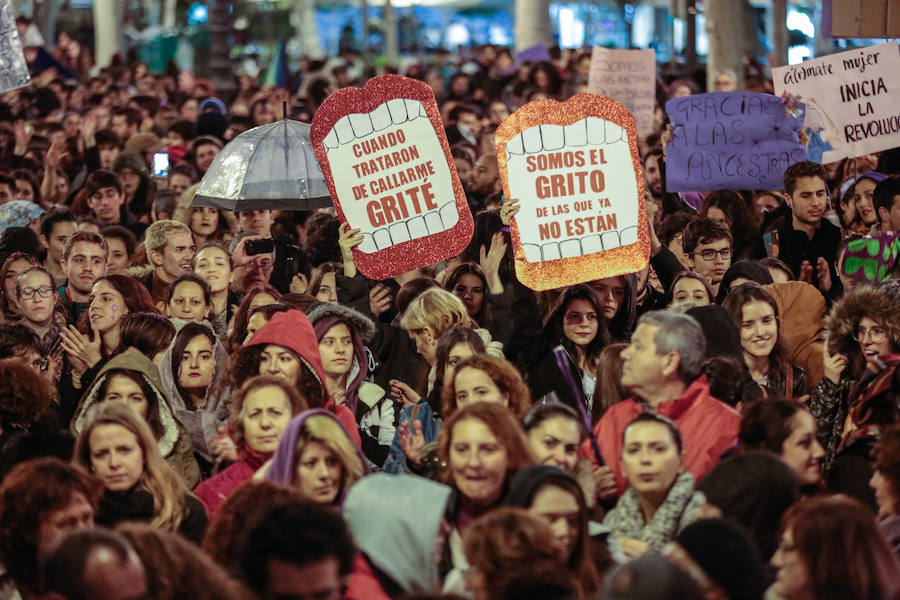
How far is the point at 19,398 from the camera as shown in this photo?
6516 millimetres

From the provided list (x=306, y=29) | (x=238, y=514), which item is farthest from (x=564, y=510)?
(x=306, y=29)

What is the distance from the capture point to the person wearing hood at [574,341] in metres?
7.79

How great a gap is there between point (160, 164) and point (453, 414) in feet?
27.8

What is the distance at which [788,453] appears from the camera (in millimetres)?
5824

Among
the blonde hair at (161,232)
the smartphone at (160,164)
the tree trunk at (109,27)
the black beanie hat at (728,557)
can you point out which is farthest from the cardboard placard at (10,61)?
the tree trunk at (109,27)

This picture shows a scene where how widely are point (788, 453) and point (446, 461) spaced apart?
1.20 m

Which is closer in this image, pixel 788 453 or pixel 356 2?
pixel 788 453

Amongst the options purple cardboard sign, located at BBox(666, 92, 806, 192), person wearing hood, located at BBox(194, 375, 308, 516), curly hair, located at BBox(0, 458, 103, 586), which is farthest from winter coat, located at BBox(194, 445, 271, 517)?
purple cardboard sign, located at BBox(666, 92, 806, 192)

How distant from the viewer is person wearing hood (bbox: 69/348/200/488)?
7.14m

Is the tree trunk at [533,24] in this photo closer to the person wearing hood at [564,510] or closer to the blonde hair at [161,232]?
the blonde hair at [161,232]

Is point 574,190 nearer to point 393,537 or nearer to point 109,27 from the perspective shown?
point 393,537

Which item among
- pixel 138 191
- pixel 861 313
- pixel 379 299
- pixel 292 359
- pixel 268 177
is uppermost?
pixel 138 191

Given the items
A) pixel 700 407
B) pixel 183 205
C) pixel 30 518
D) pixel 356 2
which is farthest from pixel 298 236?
pixel 356 2

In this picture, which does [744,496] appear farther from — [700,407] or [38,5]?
[38,5]
